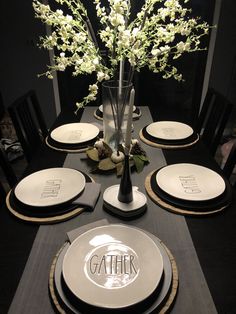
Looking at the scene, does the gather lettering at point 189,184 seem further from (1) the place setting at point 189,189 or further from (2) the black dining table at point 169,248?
(2) the black dining table at point 169,248

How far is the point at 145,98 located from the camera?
351cm

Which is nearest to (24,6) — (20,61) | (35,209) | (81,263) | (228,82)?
(20,61)

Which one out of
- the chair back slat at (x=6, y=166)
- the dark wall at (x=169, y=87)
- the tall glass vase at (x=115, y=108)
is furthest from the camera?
the dark wall at (x=169, y=87)

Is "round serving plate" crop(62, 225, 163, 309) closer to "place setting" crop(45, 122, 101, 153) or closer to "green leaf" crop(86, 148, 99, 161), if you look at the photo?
"green leaf" crop(86, 148, 99, 161)

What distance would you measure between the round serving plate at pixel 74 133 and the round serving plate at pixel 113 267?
71 cm

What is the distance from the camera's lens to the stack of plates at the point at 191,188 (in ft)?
3.16

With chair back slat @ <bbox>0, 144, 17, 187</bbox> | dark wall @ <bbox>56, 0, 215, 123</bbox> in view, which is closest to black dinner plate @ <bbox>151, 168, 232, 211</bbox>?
chair back slat @ <bbox>0, 144, 17, 187</bbox>

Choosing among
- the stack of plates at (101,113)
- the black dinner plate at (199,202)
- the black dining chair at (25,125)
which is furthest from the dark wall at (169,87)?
the black dinner plate at (199,202)

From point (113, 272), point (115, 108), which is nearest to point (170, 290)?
point (113, 272)

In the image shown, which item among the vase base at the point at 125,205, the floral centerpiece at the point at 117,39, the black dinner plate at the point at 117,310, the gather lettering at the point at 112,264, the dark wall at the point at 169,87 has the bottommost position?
the dark wall at the point at 169,87

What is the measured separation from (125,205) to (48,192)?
0.94 feet

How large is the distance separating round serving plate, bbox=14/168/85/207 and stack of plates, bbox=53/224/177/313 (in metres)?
0.23

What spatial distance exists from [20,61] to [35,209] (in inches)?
110

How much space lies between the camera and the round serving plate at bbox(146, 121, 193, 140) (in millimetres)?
1488
